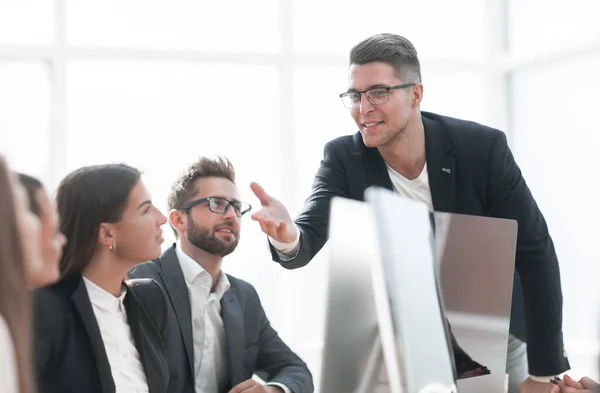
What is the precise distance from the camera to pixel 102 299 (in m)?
2.36

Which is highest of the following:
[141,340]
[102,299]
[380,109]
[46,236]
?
[380,109]

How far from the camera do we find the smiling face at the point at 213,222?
3.12 meters

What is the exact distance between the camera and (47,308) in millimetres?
2232

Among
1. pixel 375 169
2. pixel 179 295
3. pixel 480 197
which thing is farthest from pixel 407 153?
pixel 179 295

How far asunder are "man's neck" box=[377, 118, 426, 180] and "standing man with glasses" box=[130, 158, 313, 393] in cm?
81

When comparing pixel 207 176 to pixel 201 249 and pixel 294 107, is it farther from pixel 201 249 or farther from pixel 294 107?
pixel 294 107

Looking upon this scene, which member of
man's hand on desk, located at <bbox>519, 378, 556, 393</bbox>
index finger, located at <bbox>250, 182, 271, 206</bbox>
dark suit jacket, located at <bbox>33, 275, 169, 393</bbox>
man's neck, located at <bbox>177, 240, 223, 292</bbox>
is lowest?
man's hand on desk, located at <bbox>519, 378, 556, 393</bbox>

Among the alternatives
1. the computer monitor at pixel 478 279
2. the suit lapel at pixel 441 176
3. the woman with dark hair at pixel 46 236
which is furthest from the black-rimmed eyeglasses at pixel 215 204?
the computer monitor at pixel 478 279

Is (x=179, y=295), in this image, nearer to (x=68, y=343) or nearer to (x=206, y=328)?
(x=206, y=328)

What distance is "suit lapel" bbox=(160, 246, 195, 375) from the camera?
2.86m

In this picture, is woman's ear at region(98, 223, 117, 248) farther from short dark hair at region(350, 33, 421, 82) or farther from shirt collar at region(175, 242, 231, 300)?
short dark hair at region(350, 33, 421, 82)

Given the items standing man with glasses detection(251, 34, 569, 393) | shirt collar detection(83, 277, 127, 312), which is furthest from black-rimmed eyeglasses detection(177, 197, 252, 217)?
shirt collar detection(83, 277, 127, 312)

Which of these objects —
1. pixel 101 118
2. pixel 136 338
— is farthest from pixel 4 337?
pixel 101 118

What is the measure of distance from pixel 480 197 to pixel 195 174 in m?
1.19
